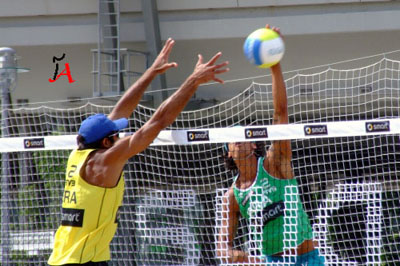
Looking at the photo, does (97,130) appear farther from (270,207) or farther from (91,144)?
(270,207)

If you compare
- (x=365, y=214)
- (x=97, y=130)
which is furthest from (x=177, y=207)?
(x=97, y=130)

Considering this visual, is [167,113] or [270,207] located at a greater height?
[167,113]

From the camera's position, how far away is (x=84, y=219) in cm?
529

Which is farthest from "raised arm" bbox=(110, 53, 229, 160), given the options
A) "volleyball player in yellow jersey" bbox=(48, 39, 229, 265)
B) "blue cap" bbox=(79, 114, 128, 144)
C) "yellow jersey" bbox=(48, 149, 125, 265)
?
"yellow jersey" bbox=(48, 149, 125, 265)

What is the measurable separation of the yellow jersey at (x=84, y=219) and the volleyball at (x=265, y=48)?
1.38 m

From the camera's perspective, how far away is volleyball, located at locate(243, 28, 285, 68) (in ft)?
17.4

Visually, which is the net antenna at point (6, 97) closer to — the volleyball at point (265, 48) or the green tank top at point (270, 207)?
the green tank top at point (270, 207)

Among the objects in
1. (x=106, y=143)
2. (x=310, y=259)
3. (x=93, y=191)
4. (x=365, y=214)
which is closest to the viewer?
(x=93, y=191)

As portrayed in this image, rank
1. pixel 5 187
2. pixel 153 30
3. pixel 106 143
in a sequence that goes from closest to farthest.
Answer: pixel 106 143 → pixel 5 187 → pixel 153 30

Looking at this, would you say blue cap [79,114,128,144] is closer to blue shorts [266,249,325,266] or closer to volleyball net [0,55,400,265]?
blue shorts [266,249,325,266]

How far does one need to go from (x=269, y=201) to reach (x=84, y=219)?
1613mm

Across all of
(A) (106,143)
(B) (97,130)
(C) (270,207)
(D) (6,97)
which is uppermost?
(D) (6,97)

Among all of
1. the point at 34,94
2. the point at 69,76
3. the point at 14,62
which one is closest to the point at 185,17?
the point at 69,76

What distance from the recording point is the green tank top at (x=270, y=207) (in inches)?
234
